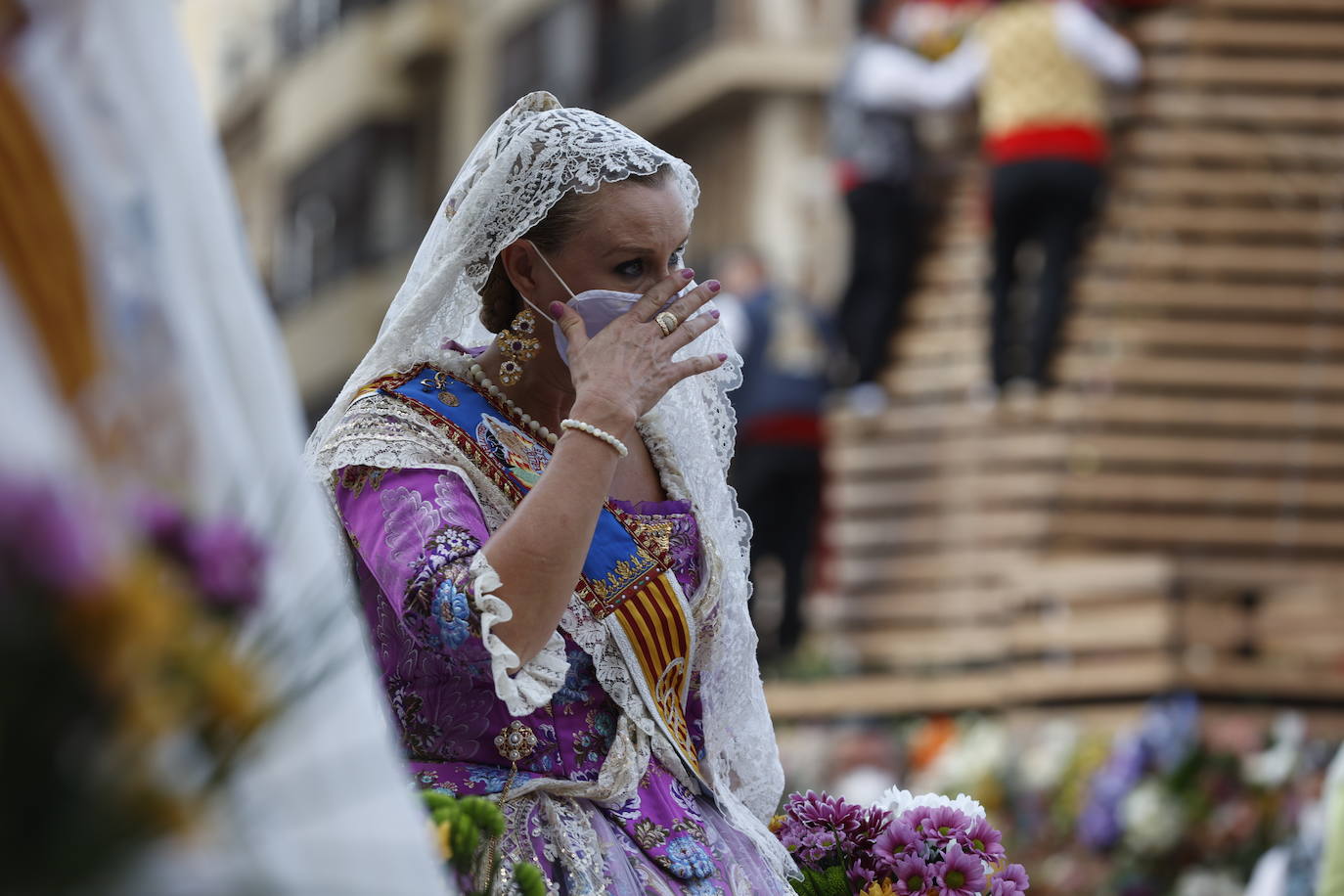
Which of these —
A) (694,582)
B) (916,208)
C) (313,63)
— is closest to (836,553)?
(916,208)

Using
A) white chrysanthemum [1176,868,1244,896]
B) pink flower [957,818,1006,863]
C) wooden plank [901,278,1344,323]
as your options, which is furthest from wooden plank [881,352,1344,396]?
pink flower [957,818,1006,863]

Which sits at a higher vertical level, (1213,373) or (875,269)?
(875,269)

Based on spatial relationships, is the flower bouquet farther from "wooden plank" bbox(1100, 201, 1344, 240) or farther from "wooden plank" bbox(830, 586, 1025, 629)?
"wooden plank" bbox(1100, 201, 1344, 240)

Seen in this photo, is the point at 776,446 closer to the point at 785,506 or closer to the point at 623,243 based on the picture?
the point at 785,506

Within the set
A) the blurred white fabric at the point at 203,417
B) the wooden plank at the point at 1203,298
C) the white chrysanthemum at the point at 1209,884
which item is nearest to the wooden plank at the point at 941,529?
the wooden plank at the point at 1203,298

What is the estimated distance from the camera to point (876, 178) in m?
12.4

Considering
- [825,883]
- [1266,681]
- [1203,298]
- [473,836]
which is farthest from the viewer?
[1203,298]

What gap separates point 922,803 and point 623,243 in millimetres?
891

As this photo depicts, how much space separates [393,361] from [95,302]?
1.79 metres

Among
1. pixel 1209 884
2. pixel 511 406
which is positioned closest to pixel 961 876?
pixel 511 406

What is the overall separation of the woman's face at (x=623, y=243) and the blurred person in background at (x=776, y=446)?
786cm

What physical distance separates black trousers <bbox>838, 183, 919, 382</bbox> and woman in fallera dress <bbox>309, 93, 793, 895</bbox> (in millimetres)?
9174

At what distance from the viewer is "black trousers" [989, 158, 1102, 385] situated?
11.5 metres

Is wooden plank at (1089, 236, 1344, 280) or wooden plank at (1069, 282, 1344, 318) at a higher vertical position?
wooden plank at (1089, 236, 1344, 280)
